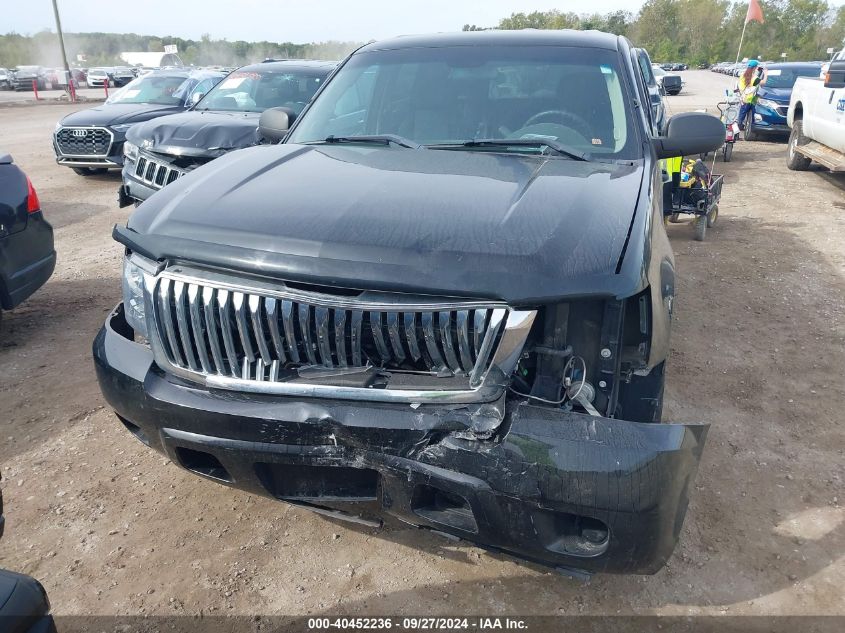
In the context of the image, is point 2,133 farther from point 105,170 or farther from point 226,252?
point 226,252

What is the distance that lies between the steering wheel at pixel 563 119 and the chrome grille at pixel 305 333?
5.26 feet

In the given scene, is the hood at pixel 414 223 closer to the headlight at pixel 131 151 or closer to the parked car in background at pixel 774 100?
the headlight at pixel 131 151

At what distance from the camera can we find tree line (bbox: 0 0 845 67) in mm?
67875

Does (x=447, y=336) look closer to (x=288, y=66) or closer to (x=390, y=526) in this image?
(x=390, y=526)

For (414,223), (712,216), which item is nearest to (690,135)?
(414,223)

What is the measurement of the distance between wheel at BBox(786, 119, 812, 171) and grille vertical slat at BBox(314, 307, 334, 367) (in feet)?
36.5

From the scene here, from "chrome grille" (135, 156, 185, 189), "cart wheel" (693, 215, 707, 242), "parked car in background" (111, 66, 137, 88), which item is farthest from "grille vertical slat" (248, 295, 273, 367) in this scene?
"parked car in background" (111, 66, 137, 88)

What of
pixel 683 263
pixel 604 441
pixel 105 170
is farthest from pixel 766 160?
pixel 604 441

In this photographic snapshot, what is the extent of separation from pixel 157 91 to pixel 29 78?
32111 millimetres

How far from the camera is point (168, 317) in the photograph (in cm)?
225

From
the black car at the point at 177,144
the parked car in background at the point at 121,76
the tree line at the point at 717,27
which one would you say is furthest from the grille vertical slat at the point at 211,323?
the tree line at the point at 717,27

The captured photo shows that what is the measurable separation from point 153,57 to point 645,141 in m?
52.4

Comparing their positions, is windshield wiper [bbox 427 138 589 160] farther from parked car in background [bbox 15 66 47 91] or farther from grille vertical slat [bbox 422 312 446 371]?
parked car in background [bbox 15 66 47 91]

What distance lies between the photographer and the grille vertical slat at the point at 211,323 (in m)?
2.16
